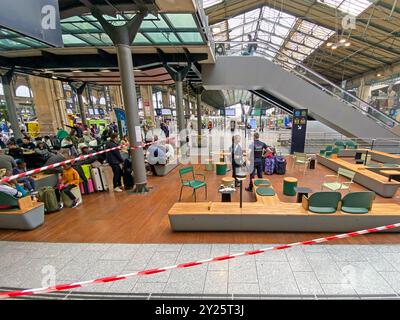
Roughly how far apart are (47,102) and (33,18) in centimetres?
1598

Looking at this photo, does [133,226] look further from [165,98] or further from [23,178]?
[165,98]

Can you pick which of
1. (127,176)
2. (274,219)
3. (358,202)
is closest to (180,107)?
(127,176)

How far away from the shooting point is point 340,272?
279cm

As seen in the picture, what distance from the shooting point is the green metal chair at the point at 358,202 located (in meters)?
3.68

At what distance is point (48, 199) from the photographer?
189 inches

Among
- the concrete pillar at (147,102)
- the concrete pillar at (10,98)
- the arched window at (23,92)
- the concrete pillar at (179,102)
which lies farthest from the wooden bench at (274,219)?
the arched window at (23,92)

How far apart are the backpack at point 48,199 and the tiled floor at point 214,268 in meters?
1.22

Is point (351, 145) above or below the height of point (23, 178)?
below

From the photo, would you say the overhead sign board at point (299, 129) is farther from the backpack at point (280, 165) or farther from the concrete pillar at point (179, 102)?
the concrete pillar at point (179, 102)

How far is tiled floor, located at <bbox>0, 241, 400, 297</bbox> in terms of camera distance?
2555 mm

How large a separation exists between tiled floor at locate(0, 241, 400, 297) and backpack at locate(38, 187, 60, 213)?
122 centimetres

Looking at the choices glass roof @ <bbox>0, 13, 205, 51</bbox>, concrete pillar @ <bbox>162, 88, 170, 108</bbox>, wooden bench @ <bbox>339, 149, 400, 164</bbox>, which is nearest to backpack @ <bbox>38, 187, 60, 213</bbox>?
glass roof @ <bbox>0, 13, 205, 51</bbox>

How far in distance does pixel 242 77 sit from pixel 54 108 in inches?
551
